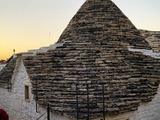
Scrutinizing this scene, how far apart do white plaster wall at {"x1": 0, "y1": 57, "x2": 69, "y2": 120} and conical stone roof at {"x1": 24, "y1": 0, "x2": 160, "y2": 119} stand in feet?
1.52

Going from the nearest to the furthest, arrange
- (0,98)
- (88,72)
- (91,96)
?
(91,96) → (88,72) → (0,98)

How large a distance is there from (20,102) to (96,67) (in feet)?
13.1

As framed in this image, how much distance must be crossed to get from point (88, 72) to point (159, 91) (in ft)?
8.93

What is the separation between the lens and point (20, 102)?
38.6 ft

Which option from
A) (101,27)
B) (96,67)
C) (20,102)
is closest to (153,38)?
(101,27)

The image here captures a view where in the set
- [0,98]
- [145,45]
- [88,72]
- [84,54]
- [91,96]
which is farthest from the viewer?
[0,98]

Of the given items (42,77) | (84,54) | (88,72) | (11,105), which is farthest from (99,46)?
(11,105)

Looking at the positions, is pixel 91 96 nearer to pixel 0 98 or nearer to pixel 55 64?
pixel 55 64

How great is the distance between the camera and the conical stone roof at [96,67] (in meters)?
8.68

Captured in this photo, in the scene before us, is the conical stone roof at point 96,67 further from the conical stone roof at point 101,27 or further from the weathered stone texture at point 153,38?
the weathered stone texture at point 153,38

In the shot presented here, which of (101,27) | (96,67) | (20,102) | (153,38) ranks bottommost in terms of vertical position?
(20,102)

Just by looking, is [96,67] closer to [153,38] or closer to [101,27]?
[101,27]

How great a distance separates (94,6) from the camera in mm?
12617

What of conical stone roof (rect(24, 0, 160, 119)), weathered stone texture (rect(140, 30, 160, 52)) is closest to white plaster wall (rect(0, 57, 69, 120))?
conical stone roof (rect(24, 0, 160, 119))
